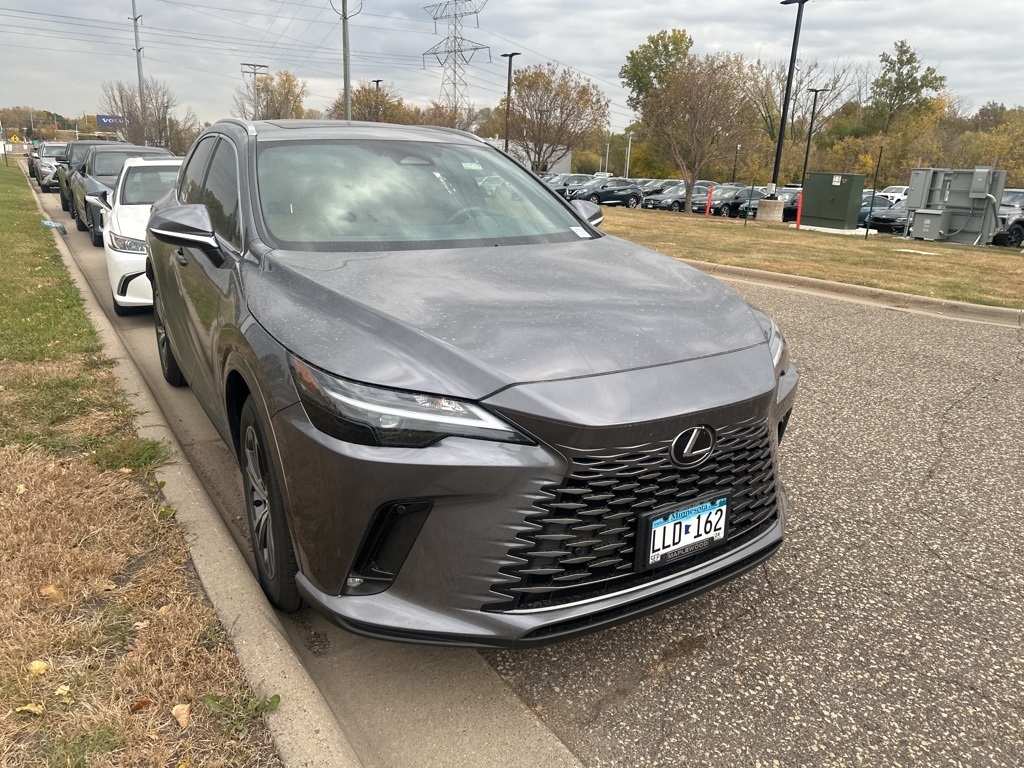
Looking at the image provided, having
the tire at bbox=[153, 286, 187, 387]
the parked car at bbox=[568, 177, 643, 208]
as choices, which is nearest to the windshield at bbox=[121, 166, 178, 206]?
the tire at bbox=[153, 286, 187, 387]

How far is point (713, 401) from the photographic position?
218 centimetres

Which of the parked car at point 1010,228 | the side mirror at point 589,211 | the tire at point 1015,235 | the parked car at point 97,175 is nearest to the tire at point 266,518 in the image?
the side mirror at point 589,211

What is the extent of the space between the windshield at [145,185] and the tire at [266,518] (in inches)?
257

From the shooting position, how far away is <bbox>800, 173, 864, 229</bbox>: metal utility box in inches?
880

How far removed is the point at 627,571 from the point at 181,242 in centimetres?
223

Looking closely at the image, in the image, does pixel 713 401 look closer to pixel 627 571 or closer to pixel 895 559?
pixel 627 571

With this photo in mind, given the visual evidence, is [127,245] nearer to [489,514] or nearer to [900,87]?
[489,514]

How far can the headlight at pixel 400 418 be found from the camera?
2025 millimetres

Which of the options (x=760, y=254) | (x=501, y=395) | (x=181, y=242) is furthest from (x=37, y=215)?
(x=501, y=395)

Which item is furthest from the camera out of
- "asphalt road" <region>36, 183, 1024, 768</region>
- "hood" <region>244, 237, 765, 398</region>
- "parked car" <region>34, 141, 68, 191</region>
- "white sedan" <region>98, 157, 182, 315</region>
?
"parked car" <region>34, 141, 68, 191</region>

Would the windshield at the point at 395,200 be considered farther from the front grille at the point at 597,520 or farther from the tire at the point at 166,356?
the tire at the point at 166,356

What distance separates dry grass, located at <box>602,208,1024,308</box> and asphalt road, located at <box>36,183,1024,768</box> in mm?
6455

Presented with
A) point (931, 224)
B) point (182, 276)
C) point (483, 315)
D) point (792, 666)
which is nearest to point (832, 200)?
point (931, 224)

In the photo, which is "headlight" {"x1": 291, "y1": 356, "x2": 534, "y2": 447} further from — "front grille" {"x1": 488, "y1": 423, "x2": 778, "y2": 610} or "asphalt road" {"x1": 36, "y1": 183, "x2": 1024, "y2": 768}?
"asphalt road" {"x1": 36, "y1": 183, "x2": 1024, "y2": 768}
